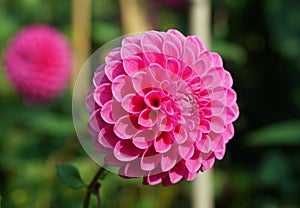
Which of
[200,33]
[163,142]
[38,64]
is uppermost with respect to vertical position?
[163,142]

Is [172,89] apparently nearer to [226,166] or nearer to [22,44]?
[22,44]

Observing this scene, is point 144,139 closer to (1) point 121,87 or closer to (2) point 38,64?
(1) point 121,87

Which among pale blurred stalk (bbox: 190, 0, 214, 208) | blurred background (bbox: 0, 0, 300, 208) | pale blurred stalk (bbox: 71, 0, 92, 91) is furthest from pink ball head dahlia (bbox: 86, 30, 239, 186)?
pale blurred stalk (bbox: 71, 0, 92, 91)

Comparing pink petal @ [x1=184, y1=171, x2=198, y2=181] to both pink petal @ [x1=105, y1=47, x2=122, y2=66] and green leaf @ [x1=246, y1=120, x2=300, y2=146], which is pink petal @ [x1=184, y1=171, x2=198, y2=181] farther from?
green leaf @ [x1=246, y1=120, x2=300, y2=146]

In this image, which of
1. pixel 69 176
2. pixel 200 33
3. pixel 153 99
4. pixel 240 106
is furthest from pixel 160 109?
pixel 240 106

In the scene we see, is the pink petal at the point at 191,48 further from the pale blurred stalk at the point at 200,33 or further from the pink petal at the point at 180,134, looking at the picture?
the pale blurred stalk at the point at 200,33

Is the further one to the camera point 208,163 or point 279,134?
point 279,134
